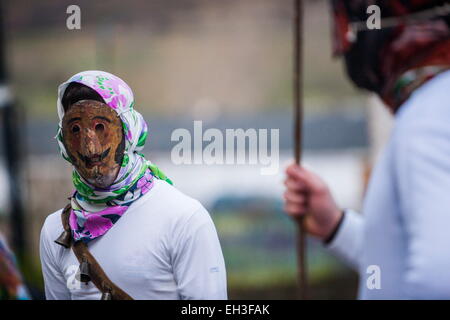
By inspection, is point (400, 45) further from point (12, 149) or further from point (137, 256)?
point (12, 149)

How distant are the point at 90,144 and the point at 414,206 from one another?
61 centimetres

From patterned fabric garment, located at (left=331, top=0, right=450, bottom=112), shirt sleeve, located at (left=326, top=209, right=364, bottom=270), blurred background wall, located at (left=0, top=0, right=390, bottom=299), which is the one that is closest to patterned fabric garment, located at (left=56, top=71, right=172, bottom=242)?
patterned fabric garment, located at (left=331, top=0, right=450, bottom=112)

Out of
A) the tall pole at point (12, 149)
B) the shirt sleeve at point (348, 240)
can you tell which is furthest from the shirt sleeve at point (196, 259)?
the tall pole at point (12, 149)

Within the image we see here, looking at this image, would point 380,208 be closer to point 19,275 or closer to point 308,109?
point 19,275

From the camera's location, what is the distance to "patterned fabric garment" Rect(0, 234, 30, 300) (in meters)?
1.54

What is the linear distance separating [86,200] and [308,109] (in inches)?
149

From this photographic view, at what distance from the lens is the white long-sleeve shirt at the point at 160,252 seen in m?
1.18

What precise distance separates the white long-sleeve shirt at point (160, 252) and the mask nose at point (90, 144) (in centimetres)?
13

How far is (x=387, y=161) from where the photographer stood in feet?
4.09

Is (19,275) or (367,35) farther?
(19,275)

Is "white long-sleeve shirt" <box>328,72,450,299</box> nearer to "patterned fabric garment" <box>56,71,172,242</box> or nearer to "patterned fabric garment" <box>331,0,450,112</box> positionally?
"patterned fabric garment" <box>331,0,450,112</box>

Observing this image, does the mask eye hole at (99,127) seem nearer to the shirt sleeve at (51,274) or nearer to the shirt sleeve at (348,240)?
the shirt sleeve at (51,274)

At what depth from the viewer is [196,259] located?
1179mm
